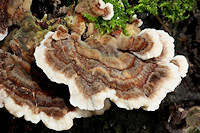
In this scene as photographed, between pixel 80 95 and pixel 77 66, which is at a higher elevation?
pixel 77 66

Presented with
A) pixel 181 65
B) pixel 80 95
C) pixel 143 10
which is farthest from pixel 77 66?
pixel 143 10

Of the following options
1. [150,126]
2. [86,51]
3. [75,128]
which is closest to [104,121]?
[75,128]

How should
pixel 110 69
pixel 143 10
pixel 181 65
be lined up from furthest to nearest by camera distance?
pixel 143 10 → pixel 181 65 → pixel 110 69

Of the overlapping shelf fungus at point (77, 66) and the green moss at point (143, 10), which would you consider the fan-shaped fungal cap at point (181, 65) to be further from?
the green moss at point (143, 10)

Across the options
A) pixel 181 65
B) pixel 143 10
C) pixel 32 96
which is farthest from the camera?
pixel 143 10

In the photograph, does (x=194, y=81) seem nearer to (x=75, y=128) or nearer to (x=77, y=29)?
(x=75, y=128)

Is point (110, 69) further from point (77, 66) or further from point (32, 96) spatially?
point (32, 96)

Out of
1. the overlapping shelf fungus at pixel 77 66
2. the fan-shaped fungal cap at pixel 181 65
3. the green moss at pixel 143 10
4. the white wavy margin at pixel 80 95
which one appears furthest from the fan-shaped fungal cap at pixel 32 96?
the fan-shaped fungal cap at pixel 181 65
